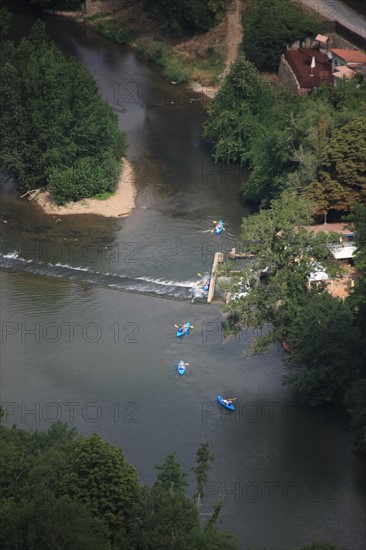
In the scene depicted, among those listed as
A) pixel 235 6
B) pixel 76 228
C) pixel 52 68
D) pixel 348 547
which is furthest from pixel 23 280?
pixel 235 6

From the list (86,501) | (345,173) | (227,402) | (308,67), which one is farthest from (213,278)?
(308,67)

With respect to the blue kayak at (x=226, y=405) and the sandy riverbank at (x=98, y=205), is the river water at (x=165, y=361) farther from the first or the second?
the sandy riverbank at (x=98, y=205)

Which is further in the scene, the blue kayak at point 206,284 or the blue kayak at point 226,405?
the blue kayak at point 206,284

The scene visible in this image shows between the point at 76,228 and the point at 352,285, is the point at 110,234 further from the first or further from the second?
the point at 352,285

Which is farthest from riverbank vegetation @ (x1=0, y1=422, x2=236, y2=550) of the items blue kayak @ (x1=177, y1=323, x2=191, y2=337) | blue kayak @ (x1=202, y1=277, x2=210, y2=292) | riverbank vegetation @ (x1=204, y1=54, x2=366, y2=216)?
riverbank vegetation @ (x1=204, y1=54, x2=366, y2=216)

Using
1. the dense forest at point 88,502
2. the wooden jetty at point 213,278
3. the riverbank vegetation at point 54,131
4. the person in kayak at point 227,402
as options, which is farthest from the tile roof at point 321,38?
the dense forest at point 88,502

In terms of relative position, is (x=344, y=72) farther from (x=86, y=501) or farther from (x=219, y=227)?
(x=86, y=501)

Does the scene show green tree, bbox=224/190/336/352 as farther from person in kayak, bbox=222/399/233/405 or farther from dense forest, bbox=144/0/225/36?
dense forest, bbox=144/0/225/36
